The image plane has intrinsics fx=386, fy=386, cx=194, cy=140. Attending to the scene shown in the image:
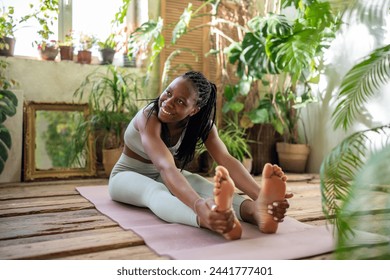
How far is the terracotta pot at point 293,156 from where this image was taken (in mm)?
3230

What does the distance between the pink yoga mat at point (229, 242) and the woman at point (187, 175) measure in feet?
0.13

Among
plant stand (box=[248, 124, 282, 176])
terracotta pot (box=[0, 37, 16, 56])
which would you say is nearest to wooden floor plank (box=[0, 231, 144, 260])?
terracotta pot (box=[0, 37, 16, 56])

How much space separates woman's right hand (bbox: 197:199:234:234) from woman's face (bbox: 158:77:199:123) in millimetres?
409

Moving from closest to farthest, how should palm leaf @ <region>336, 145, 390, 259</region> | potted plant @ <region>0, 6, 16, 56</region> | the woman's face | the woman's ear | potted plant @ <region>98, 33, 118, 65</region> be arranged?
palm leaf @ <region>336, 145, 390, 259</region> → the woman's face → the woman's ear → potted plant @ <region>0, 6, 16, 56</region> → potted plant @ <region>98, 33, 118, 65</region>

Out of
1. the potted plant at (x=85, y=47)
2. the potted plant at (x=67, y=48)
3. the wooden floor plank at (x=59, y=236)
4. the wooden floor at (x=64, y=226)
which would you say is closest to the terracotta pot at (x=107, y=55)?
the potted plant at (x=85, y=47)

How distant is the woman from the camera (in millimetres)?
1182

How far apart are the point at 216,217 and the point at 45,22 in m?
2.13

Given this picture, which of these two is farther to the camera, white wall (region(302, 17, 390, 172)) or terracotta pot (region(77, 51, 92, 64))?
terracotta pot (region(77, 51, 92, 64))

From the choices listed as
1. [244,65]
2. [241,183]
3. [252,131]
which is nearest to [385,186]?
[241,183]

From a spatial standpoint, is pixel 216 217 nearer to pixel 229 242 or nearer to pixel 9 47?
pixel 229 242

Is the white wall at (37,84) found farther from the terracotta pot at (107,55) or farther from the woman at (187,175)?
the woman at (187,175)

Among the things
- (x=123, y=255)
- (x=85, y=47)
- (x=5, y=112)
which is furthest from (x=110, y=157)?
(x=123, y=255)

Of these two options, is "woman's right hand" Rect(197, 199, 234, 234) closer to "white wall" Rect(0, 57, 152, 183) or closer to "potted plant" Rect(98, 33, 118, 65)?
"white wall" Rect(0, 57, 152, 183)
